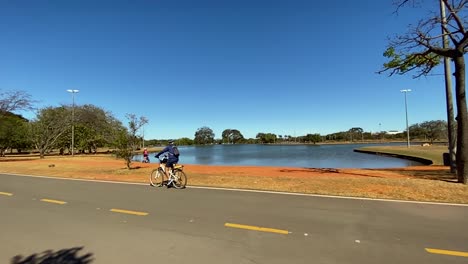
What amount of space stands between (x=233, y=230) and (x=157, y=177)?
7569 millimetres

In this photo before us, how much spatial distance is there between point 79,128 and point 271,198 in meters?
59.1

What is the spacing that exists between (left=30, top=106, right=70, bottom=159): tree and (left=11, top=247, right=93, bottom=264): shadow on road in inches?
1944

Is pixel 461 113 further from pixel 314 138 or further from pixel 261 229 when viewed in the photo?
pixel 314 138

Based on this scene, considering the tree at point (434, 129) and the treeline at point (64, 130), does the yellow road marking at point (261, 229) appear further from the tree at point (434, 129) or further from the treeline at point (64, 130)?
the tree at point (434, 129)

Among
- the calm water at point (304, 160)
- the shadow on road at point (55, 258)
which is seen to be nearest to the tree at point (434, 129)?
the calm water at point (304, 160)

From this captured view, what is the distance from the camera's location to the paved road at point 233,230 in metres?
5.07

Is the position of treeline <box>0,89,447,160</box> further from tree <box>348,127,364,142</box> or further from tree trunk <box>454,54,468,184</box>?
tree <box>348,127,364,142</box>

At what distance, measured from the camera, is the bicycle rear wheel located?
13.1m

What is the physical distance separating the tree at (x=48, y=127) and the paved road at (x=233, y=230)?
4445cm

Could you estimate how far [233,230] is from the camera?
6414 mm

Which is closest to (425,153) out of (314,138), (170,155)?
(170,155)

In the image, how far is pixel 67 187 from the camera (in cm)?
1307

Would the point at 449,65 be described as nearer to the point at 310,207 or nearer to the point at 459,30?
the point at 459,30

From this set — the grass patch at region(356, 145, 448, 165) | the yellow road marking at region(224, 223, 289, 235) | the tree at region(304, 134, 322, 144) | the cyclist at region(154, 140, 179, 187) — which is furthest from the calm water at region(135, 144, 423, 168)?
the tree at region(304, 134, 322, 144)
